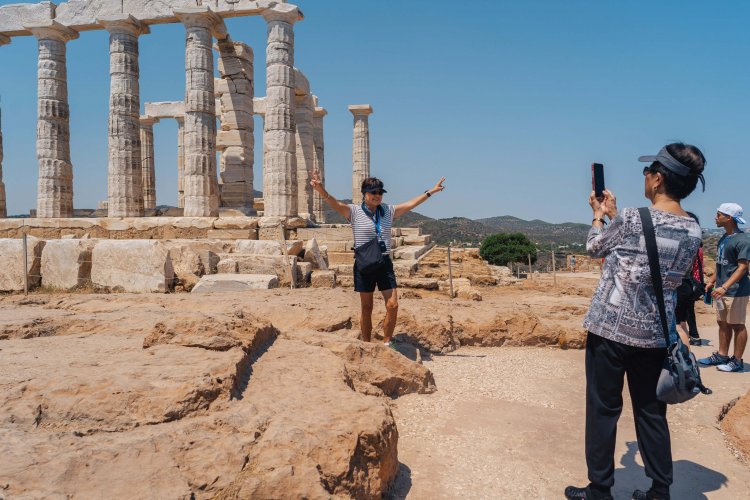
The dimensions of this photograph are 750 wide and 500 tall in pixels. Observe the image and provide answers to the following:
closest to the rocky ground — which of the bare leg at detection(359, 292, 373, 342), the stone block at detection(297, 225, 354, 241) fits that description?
the bare leg at detection(359, 292, 373, 342)

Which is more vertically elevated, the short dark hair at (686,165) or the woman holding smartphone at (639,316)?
the short dark hair at (686,165)

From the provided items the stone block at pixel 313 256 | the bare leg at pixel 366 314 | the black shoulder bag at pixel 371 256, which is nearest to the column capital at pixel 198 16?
the stone block at pixel 313 256

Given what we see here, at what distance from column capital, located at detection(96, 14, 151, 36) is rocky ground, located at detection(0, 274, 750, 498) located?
13200 millimetres

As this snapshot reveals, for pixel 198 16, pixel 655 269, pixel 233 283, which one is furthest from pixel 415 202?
pixel 198 16

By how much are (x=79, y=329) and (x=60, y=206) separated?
604 inches

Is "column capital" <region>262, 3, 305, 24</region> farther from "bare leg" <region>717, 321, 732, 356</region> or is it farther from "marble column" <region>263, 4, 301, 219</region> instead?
"bare leg" <region>717, 321, 732, 356</region>

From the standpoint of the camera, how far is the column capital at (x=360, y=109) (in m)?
24.6

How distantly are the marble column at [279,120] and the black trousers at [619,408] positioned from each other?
13.2 meters

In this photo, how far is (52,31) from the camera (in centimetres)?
1661

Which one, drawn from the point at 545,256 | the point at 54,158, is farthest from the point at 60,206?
the point at 545,256

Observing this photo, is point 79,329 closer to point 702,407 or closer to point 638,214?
point 638,214

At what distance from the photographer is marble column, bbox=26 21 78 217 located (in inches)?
659

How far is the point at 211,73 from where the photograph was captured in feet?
52.0

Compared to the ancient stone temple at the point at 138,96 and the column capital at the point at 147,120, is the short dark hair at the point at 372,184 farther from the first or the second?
the column capital at the point at 147,120
